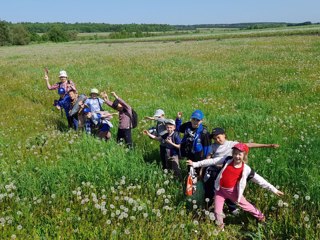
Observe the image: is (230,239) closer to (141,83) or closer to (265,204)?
(265,204)

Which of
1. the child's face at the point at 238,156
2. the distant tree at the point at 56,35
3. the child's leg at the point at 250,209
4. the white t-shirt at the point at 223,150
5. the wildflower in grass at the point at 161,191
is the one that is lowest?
the distant tree at the point at 56,35

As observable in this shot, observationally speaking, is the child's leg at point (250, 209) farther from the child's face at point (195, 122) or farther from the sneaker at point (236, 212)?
the child's face at point (195, 122)

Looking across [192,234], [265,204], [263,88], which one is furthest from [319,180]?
[263,88]

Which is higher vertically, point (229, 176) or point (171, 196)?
point (229, 176)

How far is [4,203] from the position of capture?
507 cm

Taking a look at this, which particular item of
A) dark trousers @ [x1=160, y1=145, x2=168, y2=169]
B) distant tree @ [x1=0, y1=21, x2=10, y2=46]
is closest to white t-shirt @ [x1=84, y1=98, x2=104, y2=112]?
dark trousers @ [x1=160, y1=145, x2=168, y2=169]

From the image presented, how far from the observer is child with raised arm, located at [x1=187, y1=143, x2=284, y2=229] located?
4.80m

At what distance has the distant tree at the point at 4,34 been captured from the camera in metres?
106

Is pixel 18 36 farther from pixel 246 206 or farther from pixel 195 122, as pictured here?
pixel 246 206

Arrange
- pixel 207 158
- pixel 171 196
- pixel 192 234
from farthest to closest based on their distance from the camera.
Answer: pixel 207 158, pixel 171 196, pixel 192 234

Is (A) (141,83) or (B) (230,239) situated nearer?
(B) (230,239)

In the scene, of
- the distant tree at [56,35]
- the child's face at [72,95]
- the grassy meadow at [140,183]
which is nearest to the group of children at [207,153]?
the grassy meadow at [140,183]

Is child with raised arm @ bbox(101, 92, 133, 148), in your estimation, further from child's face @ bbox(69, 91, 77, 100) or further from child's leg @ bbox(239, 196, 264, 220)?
child's leg @ bbox(239, 196, 264, 220)

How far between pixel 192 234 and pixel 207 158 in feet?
5.36
